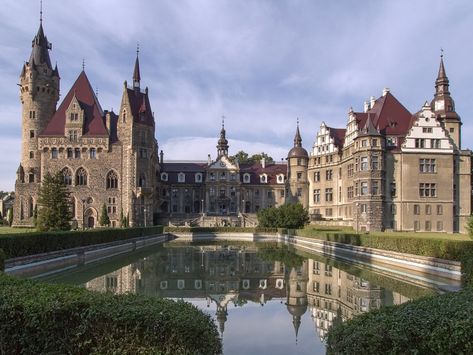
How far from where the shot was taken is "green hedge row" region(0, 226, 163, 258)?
66.2 feet

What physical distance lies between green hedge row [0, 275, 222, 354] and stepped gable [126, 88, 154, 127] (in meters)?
58.2

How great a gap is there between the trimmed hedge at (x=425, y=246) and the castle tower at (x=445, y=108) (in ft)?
93.8

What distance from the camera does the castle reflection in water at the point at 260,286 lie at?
46.6ft

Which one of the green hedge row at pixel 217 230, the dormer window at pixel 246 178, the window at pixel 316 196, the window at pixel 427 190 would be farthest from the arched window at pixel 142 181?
the window at pixel 427 190

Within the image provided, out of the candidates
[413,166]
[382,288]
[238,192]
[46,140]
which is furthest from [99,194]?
[382,288]

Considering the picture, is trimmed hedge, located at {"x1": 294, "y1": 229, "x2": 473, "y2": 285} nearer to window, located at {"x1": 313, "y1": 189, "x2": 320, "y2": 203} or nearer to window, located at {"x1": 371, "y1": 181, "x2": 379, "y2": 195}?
window, located at {"x1": 371, "y1": 181, "x2": 379, "y2": 195}

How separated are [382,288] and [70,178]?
54.5m

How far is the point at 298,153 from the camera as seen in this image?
70312mm

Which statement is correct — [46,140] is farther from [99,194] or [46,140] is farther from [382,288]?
[382,288]

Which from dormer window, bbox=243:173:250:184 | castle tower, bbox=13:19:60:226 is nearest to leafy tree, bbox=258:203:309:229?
dormer window, bbox=243:173:250:184

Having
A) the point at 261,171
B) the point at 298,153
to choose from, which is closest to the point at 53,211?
the point at 298,153

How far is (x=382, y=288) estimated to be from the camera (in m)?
17.4

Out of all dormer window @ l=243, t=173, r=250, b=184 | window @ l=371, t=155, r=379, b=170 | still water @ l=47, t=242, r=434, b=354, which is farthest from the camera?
dormer window @ l=243, t=173, r=250, b=184

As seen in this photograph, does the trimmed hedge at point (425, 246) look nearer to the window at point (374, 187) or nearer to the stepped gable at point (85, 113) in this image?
the window at point (374, 187)
